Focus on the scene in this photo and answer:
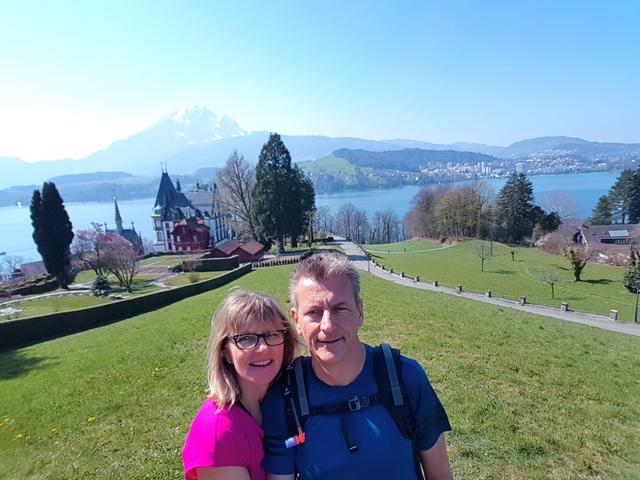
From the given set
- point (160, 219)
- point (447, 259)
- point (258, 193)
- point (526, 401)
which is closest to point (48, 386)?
point (526, 401)

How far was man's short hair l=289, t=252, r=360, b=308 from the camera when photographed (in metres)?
2.37

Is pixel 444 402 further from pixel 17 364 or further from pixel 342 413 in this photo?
pixel 17 364

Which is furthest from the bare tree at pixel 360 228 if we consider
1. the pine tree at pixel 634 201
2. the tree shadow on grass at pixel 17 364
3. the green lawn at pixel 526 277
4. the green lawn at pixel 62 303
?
the tree shadow on grass at pixel 17 364

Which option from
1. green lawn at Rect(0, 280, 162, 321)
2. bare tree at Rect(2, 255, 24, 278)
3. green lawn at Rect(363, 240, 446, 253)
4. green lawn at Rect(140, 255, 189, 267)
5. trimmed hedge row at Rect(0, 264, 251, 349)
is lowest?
green lawn at Rect(363, 240, 446, 253)

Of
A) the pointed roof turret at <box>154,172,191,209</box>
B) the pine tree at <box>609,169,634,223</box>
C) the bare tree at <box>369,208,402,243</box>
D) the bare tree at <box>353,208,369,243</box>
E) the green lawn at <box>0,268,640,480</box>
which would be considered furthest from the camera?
the bare tree at <box>369,208,402,243</box>

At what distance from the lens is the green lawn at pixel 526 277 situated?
29.2 m

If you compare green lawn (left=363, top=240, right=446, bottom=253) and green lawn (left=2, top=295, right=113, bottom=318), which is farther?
green lawn (left=363, top=240, right=446, bottom=253)

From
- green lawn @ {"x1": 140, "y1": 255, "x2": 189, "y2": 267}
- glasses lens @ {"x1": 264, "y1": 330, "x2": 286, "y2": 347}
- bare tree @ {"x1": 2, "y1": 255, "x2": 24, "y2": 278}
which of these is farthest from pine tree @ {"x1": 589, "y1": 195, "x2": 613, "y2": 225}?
bare tree @ {"x1": 2, "y1": 255, "x2": 24, "y2": 278}

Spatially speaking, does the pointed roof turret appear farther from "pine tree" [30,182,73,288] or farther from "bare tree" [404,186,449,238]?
"bare tree" [404,186,449,238]

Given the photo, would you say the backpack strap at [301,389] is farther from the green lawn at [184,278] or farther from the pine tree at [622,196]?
the pine tree at [622,196]

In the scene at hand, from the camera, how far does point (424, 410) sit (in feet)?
7.25

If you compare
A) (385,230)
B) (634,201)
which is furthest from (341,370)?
(385,230)

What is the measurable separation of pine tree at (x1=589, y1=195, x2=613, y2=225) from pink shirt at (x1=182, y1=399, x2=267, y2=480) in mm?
87995

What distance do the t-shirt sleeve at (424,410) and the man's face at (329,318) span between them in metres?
0.39
